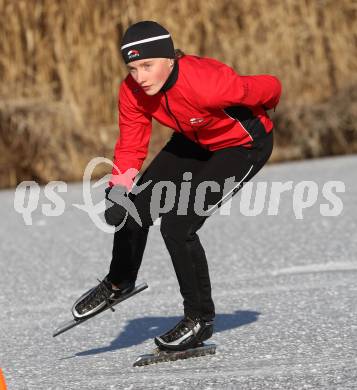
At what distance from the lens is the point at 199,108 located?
523cm

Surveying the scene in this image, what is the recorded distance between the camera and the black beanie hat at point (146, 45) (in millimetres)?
5184

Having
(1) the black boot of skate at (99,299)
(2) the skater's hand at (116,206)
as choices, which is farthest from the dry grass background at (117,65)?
(2) the skater's hand at (116,206)

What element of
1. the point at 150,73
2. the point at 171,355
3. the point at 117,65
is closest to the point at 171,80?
the point at 150,73

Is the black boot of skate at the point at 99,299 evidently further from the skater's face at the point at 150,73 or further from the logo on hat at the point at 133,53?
the logo on hat at the point at 133,53

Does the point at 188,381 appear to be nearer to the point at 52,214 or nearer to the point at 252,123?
the point at 252,123

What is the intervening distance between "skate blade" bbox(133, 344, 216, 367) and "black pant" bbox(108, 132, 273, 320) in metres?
0.15

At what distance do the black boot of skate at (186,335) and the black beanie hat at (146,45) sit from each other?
47.7 inches

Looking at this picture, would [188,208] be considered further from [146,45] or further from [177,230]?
[146,45]

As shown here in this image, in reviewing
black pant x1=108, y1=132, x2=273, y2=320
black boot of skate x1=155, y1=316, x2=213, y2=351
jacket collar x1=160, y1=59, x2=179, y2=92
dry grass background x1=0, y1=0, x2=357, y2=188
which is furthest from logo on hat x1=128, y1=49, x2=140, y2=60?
dry grass background x1=0, y1=0, x2=357, y2=188

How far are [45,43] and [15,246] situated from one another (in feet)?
13.5

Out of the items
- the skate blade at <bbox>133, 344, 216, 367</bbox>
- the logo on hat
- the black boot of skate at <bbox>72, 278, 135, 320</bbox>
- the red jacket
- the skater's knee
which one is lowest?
the skate blade at <bbox>133, 344, 216, 367</bbox>

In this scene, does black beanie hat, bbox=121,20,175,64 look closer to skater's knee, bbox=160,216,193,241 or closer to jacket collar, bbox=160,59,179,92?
jacket collar, bbox=160,59,179,92

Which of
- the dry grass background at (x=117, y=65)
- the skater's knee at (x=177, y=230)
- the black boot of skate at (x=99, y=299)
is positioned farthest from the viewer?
the dry grass background at (x=117, y=65)

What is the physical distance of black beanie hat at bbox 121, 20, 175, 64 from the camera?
17.0 ft
